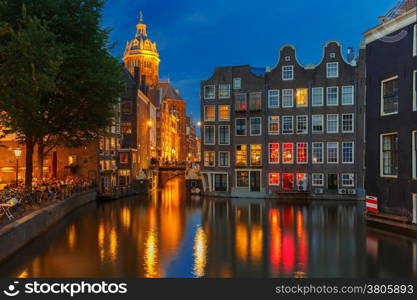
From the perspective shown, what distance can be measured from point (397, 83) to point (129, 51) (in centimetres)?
14039

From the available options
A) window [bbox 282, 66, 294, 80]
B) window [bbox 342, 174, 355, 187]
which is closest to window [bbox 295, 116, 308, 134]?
window [bbox 282, 66, 294, 80]

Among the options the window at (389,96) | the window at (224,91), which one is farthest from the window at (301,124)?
the window at (389,96)

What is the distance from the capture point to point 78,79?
3158cm

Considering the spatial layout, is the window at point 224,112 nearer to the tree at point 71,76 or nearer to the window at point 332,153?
the window at point 332,153

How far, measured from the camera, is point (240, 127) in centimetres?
5231

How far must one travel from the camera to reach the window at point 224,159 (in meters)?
53.3

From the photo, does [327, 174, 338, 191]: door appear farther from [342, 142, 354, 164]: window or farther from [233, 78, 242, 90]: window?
[233, 78, 242, 90]: window

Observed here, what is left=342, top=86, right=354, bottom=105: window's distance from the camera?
48.4 m

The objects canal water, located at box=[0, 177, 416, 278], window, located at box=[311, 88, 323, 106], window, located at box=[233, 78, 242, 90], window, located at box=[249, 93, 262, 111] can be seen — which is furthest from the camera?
window, located at box=[233, 78, 242, 90]

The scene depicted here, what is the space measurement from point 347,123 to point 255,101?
1177 cm

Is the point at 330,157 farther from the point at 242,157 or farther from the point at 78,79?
the point at 78,79

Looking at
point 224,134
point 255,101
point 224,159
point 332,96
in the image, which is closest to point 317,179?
point 332,96

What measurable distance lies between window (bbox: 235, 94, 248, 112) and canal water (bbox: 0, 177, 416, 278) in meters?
19.4

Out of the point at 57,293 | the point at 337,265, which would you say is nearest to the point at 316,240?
the point at 337,265
